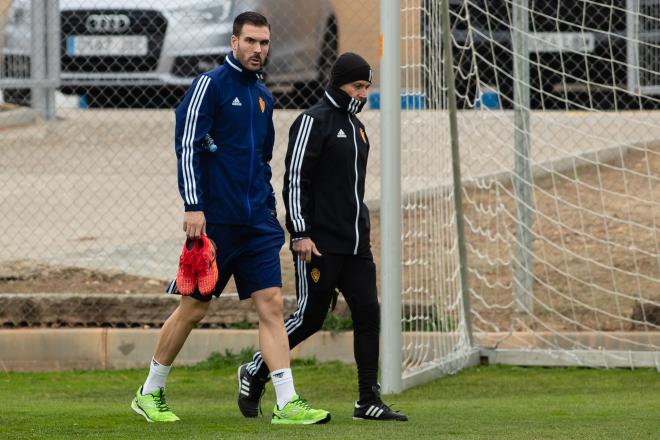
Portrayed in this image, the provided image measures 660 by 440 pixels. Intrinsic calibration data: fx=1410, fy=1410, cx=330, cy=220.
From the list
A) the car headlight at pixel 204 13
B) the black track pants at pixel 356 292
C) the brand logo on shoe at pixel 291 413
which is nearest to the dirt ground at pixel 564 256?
the car headlight at pixel 204 13

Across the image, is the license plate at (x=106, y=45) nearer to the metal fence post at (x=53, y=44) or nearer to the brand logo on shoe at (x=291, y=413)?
the metal fence post at (x=53, y=44)

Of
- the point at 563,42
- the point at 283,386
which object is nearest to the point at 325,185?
the point at 283,386

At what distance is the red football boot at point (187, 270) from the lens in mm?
6285

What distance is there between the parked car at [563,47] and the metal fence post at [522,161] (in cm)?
14

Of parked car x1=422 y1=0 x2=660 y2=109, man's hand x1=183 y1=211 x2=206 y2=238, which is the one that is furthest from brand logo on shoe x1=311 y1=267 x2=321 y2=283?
parked car x1=422 y1=0 x2=660 y2=109

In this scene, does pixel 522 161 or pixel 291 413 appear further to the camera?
pixel 522 161

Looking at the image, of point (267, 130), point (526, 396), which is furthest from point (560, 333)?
point (267, 130)

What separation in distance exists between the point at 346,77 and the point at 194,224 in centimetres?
116

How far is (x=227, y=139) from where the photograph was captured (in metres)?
6.45

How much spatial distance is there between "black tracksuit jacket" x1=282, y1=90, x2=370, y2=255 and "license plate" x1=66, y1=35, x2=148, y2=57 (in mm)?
6054

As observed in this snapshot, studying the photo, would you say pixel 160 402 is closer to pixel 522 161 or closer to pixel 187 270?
pixel 187 270

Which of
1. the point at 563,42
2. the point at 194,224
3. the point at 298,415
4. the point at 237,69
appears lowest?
the point at 298,415

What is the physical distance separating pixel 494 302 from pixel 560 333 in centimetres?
85

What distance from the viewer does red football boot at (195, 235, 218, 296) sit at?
20.6ft
